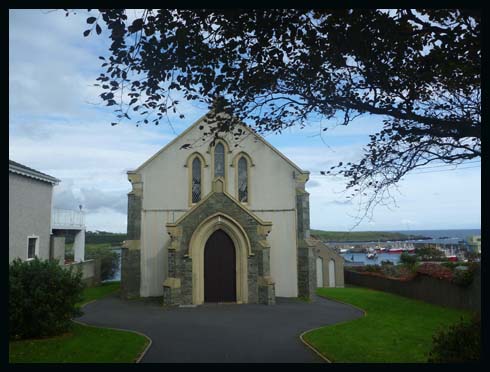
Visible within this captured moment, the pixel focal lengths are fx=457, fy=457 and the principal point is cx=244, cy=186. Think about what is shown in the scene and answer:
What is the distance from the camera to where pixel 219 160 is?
26094 millimetres

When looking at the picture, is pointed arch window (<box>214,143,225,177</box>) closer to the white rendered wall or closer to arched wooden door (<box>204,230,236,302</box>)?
the white rendered wall

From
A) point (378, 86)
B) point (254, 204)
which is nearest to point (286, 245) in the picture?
point (254, 204)

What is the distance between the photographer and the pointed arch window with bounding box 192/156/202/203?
84.9 feet

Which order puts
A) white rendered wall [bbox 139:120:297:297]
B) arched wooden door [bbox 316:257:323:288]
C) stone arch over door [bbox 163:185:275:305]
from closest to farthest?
stone arch over door [bbox 163:185:275:305] < white rendered wall [bbox 139:120:297:297] < arched wooden door [bbox 316:257:323:288]

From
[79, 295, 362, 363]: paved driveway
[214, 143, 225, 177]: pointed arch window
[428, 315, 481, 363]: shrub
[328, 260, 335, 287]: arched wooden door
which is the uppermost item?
[214, 143, 225, 177]: pointed arch window

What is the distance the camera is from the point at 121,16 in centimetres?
834

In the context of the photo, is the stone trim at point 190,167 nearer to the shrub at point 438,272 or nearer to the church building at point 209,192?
the church building at point 209,192

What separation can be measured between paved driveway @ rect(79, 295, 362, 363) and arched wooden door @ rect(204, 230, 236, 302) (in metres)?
1.18

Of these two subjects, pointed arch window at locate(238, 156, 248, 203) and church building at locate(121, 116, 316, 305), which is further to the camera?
pointed arch window at locate(238, 156, 248, 203)

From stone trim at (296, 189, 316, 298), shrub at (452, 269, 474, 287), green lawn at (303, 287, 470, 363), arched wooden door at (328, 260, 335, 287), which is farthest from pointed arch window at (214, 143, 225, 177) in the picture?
arched wooden door at (328, 260, 335, 287)

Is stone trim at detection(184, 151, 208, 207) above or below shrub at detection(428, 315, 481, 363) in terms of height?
above

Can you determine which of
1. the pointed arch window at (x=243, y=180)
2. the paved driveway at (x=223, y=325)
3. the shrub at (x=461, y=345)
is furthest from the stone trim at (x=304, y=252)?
the shrub at (x=461, y=345)

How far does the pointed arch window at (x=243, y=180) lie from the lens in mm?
26000

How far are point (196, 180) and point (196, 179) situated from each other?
2.3 inches
